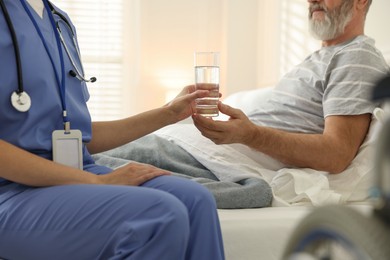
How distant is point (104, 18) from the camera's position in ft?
14.1

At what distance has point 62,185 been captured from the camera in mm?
1153

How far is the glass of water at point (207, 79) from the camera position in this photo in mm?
1536

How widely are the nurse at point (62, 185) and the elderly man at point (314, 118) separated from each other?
1.41 feet

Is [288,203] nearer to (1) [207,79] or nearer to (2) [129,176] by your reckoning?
(1) [207,79]

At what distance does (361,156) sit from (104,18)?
3.00 meters

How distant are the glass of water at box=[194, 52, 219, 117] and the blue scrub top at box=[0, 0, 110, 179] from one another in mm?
363

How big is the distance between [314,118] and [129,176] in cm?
82

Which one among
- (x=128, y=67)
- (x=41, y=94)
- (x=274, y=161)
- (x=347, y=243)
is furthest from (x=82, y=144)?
(x=128, y=67)

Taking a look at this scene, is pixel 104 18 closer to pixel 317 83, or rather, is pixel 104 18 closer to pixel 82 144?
pixel 317 83

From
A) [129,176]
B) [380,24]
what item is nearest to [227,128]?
[129,176]

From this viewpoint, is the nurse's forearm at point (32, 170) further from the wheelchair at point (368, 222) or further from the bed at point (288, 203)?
the wheelchair at point (368, 222)

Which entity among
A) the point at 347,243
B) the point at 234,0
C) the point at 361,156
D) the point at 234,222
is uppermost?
the point at 234,0

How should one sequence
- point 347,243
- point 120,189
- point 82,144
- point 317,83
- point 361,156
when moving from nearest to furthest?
point 347,243 → point 120,189 → point 82,144 → point 361,156 → point 317,83

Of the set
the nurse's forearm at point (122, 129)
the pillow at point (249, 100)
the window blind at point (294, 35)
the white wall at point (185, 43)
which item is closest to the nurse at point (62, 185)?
the nurse's forearm at point (122, 129)
